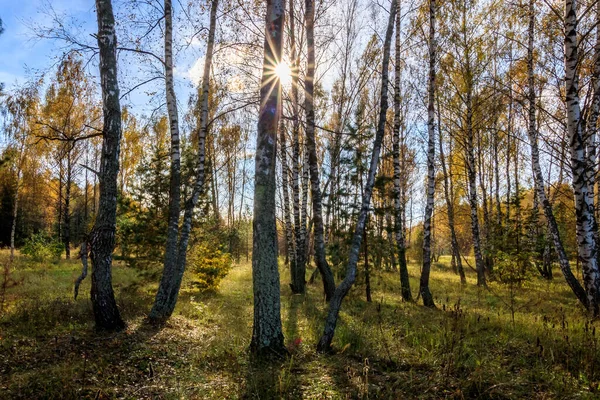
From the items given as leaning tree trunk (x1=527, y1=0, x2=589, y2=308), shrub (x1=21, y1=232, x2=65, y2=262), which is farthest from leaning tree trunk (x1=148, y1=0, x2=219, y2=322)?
shrub (x1=21, y1=232, x2=65, y2=262)

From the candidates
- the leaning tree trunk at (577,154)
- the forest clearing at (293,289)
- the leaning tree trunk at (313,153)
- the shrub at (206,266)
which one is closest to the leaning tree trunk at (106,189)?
the forest clearing at (293,289)

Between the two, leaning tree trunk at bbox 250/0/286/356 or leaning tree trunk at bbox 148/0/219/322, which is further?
leaning tree trunk at bbox 148/0/219/322

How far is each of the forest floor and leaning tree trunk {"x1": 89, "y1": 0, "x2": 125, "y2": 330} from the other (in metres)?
0.48

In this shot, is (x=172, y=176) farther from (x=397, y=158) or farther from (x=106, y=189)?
(x=397, y=158)

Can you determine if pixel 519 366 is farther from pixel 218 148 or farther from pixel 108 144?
pixel 218 148

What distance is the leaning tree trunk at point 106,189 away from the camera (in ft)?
18.1

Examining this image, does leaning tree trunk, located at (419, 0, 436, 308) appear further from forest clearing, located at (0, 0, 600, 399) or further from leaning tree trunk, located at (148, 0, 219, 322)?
leaning tree trunk, located at (148, 0, 219, 322)

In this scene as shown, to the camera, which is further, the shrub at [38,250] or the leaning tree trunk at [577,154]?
the shrub at [38,250]

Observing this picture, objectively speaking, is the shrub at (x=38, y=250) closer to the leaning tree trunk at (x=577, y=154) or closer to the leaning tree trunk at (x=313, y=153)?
the leaning tree trunk at (x=313, y=153)

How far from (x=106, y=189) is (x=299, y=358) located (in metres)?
4.29

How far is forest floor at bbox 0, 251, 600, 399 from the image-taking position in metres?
3.49

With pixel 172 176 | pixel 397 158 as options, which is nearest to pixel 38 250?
pixel 172 176

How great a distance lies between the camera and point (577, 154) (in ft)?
21.6

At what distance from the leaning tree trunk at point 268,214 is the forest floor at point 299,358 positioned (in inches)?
15.4
